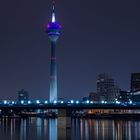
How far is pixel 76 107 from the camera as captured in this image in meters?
199

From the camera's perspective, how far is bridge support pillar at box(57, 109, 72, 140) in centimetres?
16110

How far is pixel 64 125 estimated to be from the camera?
605 ft

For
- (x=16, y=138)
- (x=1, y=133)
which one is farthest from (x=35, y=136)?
(x=1, y=133)

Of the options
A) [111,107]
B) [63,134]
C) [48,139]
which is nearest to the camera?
[48,139]

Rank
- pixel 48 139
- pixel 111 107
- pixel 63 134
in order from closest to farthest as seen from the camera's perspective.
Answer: pixel 48 139 < pixel 63 134 < pixel 111 107

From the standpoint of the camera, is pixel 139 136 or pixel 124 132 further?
pixel 124 132

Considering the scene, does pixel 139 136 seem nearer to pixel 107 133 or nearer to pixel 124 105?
pixel 107 133

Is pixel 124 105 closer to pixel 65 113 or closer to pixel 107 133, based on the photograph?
pixel 65 113

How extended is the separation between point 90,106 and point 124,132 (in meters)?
30.9

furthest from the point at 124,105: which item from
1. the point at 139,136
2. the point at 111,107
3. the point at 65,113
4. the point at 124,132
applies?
the point at 139,136

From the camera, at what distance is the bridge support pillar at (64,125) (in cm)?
16110

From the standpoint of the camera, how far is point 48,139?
5965 inches

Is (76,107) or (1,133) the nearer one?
(1,133)

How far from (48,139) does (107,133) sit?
820 inches
